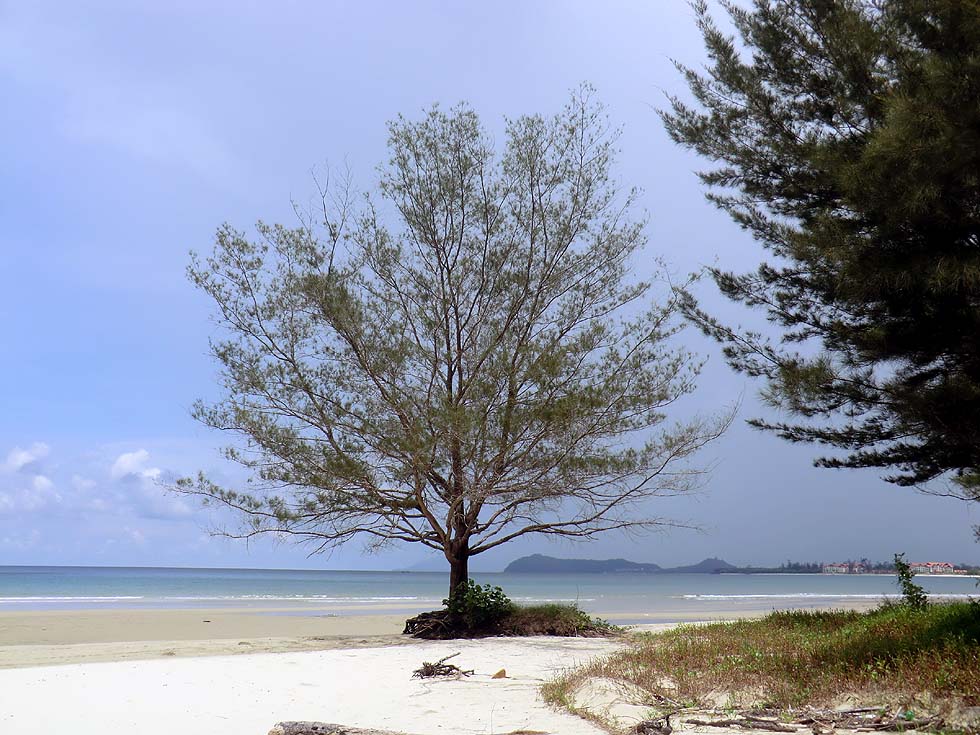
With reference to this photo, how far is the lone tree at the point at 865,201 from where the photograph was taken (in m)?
6.40

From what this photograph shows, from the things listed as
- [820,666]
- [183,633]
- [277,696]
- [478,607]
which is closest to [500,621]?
[478,607]

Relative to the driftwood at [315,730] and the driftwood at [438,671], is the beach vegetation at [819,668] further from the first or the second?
the driftwood at [315,730]

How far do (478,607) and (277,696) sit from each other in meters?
6.43

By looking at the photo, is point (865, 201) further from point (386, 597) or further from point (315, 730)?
point (386, 597)

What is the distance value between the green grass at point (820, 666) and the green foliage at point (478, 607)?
4.63 m

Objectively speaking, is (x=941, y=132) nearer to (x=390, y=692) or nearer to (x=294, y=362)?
(x=390, y=692)

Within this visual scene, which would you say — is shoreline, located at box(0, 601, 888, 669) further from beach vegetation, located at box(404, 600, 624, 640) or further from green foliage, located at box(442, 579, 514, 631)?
green foliage, located at box(442, 579, 514, 631)

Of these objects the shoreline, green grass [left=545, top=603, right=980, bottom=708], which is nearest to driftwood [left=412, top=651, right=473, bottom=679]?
green grass [left=545, top=603, right=980, bottom=708]

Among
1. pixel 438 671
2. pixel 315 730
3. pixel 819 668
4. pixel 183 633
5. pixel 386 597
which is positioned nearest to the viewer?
pixel 315 730

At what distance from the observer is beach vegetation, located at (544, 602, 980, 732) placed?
5.07m

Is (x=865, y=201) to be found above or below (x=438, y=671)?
above

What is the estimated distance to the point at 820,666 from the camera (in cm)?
614

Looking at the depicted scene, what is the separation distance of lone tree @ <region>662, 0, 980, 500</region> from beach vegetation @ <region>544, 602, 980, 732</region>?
1.95 m

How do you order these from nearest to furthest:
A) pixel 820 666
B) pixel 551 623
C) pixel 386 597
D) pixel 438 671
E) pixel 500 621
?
pixel 820 666 → pixel 438 671 → pixel 551 623 → pixel 500 621 → pixel 386 597
